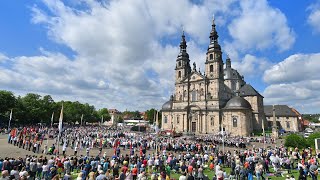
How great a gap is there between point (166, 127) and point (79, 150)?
45044 millimetres

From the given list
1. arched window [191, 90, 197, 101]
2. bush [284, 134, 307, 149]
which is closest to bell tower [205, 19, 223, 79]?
arched window [191, 90, 197, 101]

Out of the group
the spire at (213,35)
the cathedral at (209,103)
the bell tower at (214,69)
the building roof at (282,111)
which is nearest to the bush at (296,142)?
the cathedral at (209,103)

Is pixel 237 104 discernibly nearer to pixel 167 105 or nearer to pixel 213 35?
pixel 213 35

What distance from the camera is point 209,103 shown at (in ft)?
204

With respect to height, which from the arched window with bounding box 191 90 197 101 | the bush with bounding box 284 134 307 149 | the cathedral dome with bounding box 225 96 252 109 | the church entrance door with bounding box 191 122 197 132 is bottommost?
the bush with bounding box 284 134 307 149

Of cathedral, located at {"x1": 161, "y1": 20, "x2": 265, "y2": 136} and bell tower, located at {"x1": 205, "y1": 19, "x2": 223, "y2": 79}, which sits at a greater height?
bell tower, located at {"x1": 205, "y1": 19, "x2": 223, "y2": 79}

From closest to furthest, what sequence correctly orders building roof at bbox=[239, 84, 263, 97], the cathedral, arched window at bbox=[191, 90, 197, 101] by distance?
the cathedral → arched window at bbox=[191, 90, 197, 101] → building roof at bbox=[239, 84, 263, 97]

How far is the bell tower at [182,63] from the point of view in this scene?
6988 centimetres

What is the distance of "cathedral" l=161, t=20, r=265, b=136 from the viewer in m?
57.5

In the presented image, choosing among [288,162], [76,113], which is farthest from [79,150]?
[76,113]

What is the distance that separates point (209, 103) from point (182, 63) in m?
16.0

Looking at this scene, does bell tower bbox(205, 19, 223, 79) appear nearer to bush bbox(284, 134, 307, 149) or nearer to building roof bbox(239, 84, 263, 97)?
building roof bbox(239, 84, 263, 97)

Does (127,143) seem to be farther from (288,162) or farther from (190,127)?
(190,127)

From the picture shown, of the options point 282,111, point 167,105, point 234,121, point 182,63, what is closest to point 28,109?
point 167,105
